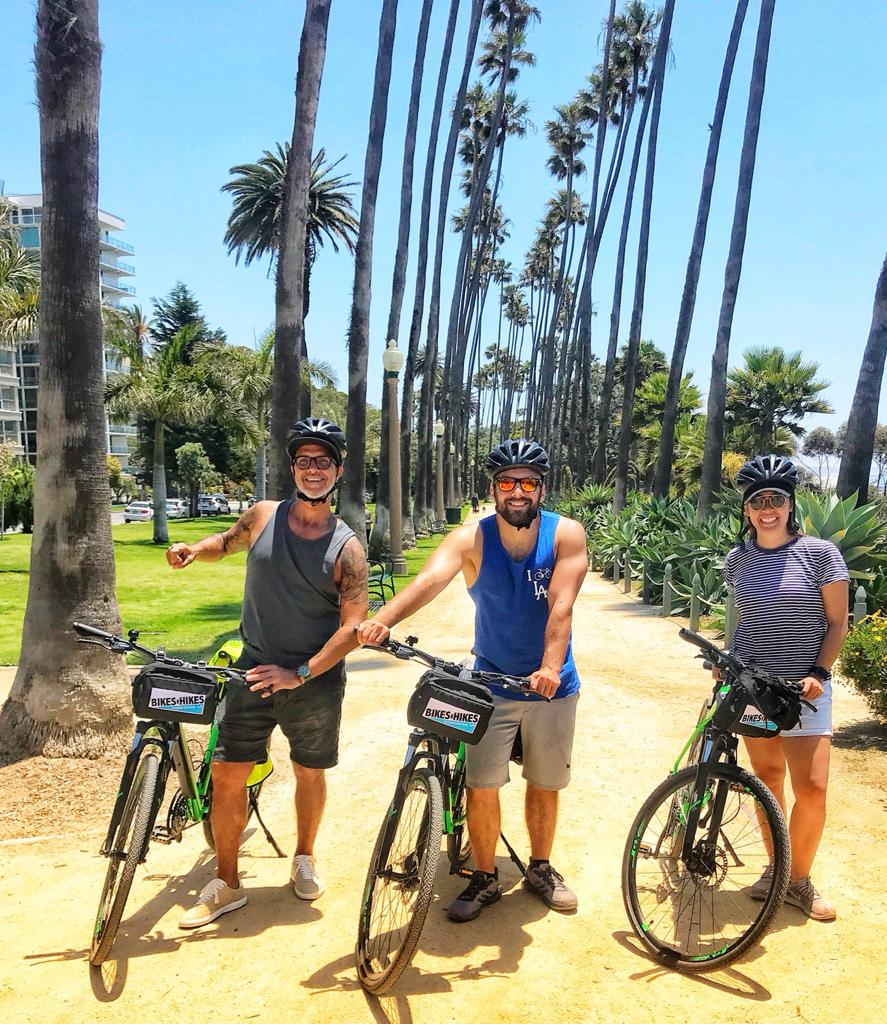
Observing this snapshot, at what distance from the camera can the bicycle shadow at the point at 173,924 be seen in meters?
3.31

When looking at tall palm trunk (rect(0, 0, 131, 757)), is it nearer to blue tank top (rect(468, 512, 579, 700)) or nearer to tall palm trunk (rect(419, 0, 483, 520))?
blue tank top (rect(468, 512, 579, 700))

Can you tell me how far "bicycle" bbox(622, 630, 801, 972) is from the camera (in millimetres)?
3363

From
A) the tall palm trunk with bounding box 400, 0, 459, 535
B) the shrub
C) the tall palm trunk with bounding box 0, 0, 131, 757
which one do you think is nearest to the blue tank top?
the tall palm trunk with bounding box 0, 0, 131, 757

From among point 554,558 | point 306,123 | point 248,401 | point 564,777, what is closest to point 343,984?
point 564,777

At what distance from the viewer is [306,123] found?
39.7ft

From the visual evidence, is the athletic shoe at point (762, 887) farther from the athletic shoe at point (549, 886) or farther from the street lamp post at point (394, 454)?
the street lamp post at point (394, 454)

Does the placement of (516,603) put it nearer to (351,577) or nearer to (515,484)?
(515,484)

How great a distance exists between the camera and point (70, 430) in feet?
18.9

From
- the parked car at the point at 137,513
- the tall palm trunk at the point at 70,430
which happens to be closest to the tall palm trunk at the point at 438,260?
the parked car at the point at 137,513

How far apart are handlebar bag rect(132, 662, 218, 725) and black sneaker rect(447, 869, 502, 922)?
4.46ft

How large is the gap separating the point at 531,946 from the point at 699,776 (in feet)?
3.27

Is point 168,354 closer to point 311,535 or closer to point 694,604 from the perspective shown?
point 694,604

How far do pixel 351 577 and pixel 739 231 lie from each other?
1818cm

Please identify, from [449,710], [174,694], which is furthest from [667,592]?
[174,694]
